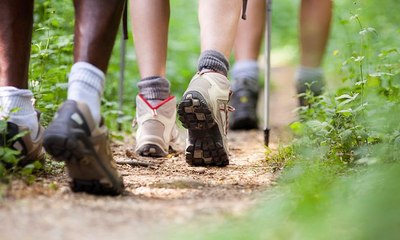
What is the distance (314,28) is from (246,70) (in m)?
0.55

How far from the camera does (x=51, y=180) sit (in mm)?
2225

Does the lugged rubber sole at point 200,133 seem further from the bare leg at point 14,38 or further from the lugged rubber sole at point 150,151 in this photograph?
the bare leg at point 14,38

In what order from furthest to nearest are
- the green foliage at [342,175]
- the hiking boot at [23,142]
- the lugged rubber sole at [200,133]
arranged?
the lugged rubber sole at [200,133]
the hiking boot at [23,142]
the green foliage at [342,175]

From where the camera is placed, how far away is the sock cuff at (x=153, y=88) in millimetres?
2906

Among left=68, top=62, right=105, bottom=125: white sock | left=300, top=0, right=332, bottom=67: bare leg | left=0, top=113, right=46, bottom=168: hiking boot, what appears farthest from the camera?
left=300, top=0, right=332, bottom=67: bare leg

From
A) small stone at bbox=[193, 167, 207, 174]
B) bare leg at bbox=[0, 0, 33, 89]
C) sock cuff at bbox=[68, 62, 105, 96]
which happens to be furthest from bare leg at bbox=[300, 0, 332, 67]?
sock cuff at bbox=[68, 62, 105, 96]

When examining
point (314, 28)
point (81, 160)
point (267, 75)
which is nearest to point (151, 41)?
point (267, 75)

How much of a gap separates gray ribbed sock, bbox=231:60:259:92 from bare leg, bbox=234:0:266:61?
41mm

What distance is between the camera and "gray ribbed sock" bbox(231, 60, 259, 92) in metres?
4.41

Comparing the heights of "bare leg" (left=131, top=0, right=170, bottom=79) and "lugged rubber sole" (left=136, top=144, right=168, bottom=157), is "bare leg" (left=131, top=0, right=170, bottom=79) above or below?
above

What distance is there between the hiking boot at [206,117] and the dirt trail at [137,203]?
0.05 meters

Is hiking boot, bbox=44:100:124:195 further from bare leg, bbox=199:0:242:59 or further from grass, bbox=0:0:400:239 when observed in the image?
bare leg, bbox=199:0:242:59

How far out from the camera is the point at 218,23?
2.62 m

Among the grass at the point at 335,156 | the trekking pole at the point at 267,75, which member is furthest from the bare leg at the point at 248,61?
the trekking pole at the point at 267,75
